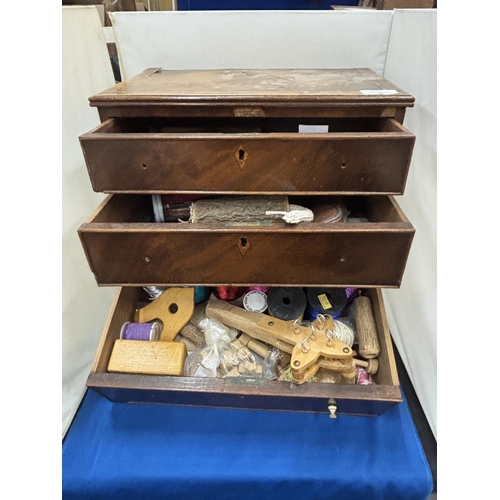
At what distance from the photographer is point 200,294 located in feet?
2.94

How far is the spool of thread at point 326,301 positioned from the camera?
82cm

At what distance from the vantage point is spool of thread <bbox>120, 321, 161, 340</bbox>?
0.79m

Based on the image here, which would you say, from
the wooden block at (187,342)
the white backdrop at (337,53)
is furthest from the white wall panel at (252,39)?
the wooden block at (187,342)

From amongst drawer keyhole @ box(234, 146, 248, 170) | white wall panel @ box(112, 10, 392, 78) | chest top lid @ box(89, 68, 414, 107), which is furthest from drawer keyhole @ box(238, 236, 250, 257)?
white wall panel @ box(112, 10, 392, 78)

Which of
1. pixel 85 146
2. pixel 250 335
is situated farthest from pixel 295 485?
pixel 85 146

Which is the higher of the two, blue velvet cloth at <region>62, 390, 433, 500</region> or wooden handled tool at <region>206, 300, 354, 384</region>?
wooden handled tool at <region>206, 300, 354, 384</region>

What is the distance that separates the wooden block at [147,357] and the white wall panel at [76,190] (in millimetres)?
154

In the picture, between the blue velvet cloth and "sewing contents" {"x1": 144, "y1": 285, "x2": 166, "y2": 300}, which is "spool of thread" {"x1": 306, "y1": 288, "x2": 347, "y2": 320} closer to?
the blue velvet cloth

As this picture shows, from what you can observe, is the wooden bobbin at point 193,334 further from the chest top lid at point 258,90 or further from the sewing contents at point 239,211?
the chest top lid at point 258,90

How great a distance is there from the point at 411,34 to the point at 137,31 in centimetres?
63

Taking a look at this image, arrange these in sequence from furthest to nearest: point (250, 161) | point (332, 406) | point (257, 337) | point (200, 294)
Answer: point (200, 294), point (257, 337), point (332, 406), point (250, 161)

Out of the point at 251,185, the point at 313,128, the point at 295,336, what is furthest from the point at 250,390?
the point at 313,128

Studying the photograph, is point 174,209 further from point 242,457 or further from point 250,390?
point 242,457

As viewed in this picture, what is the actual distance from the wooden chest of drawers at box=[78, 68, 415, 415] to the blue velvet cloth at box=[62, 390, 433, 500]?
0.09 meters
